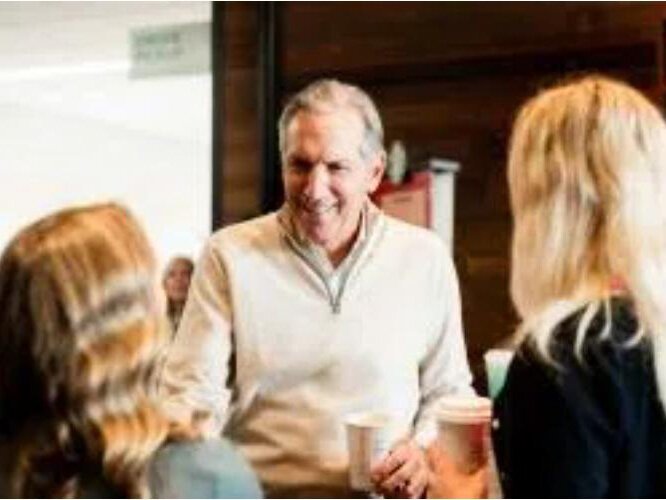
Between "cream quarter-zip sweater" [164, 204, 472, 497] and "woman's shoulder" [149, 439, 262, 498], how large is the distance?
605 mm

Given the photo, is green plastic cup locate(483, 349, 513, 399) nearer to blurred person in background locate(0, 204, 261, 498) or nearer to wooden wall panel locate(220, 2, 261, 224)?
blurred person in background locate(0, 204, 261, 498)

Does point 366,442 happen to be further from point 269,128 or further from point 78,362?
point 269,128

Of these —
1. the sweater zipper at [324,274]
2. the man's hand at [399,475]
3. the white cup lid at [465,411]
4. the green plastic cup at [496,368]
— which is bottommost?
the man's hand at [399,475]

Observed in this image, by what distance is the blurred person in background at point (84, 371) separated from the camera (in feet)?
4.09

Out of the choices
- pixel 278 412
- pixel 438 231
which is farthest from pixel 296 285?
pixel 438 231

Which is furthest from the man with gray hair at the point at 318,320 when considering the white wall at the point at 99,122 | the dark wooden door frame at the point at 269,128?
the white wall at the point at 99,122

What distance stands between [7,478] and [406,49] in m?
3.40

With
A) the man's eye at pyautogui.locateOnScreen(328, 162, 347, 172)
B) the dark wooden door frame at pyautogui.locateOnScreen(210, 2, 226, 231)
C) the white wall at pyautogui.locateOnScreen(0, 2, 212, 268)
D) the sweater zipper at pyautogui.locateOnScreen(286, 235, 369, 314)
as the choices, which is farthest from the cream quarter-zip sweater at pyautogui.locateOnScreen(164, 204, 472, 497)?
the white wall at pyautogui.locateOnScreen(0, 2, 212, 268)

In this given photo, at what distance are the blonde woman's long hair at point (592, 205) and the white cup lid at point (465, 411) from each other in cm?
29

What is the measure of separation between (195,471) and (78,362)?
18cm

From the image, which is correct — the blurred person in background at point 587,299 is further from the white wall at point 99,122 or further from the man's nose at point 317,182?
the white wall at point 99,122

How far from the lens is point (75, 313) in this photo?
1254 millimetres

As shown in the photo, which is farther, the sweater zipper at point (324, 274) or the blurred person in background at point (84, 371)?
the sweater zipper at point (324, 274)

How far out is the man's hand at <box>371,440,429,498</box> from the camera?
1.78m
